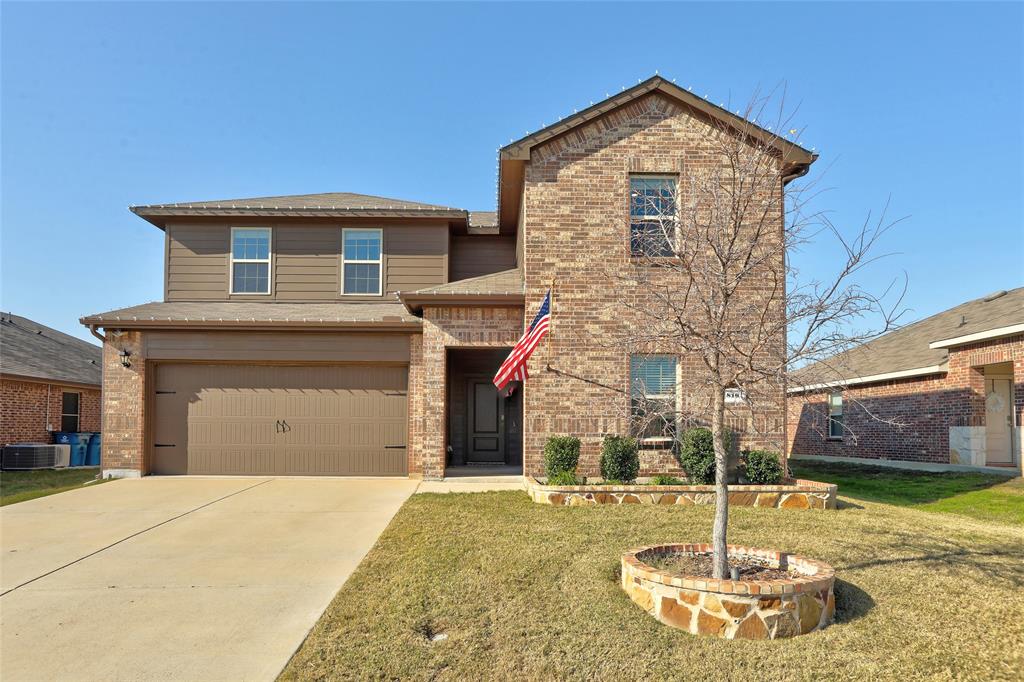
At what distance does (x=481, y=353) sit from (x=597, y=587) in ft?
32.3

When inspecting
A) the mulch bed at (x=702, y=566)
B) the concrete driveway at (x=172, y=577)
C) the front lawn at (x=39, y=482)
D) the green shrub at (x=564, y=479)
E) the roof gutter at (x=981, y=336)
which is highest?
the roof gutter at (x=981, y=336)

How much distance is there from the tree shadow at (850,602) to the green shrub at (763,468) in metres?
4.82

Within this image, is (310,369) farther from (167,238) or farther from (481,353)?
(167,238)

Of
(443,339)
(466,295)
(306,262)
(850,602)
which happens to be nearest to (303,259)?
(306,262)

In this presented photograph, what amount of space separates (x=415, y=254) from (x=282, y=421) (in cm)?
467

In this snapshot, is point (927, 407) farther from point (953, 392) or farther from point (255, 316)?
point (255, 316)

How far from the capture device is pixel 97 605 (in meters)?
5.93

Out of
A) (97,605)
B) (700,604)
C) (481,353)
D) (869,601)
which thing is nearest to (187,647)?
(97,605)

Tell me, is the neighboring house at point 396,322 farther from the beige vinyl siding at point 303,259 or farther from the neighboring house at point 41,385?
the neighboring house at point 41,385

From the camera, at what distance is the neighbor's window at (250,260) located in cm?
1552

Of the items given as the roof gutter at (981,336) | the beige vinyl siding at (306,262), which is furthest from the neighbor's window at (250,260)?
the roof gutter at (981,336)

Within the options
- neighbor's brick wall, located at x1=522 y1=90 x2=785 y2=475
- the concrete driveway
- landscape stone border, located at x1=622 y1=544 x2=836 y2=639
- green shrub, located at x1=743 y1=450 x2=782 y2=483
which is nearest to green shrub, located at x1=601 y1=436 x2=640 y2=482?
neighbor's brick wall, located at x1=522 y1=90 x2=785 y2=475

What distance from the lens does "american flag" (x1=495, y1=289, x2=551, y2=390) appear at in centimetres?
1075

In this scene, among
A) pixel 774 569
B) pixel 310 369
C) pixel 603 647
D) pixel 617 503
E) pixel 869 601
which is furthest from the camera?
pixel 310 369
